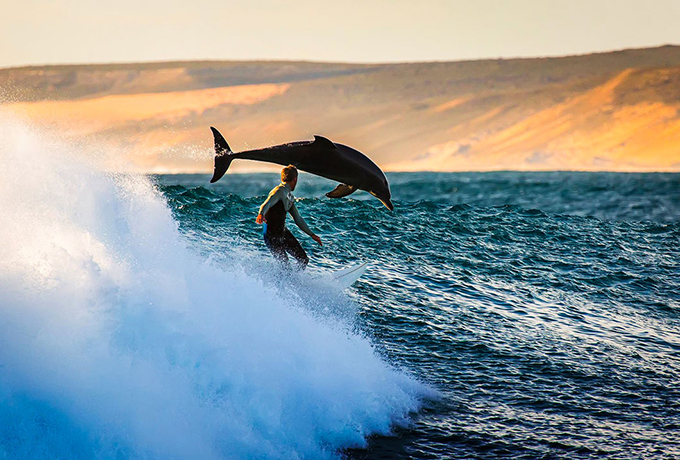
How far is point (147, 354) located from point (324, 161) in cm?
419

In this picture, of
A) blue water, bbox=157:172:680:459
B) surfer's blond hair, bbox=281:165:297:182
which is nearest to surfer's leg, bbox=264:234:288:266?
surfer's blond hair, bbox=281:165:297:182

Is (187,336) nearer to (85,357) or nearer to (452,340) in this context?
(85,357)

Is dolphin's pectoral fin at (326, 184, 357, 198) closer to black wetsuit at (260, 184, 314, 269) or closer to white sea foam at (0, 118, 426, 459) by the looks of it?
black wetsuit at (260, 184, 314, 269)

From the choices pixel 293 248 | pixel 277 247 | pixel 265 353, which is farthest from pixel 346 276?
pixel 265 353

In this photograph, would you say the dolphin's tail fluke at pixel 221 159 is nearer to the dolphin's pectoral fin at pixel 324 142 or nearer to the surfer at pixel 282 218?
the surfer at pixel 282 218

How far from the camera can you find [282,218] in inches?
485

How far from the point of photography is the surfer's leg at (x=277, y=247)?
1251 cm

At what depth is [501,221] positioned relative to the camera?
90.3 feet

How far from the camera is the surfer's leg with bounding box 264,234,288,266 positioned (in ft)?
41.0

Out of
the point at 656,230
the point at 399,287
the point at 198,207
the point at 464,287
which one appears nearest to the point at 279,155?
the point at 399,287

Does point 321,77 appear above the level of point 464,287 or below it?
above

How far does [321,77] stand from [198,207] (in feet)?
436

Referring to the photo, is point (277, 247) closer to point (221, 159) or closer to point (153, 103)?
point (221, 159)

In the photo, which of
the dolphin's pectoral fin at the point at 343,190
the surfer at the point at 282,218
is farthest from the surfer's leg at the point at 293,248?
the dolphin's pectoral fin at the point at 343,190
